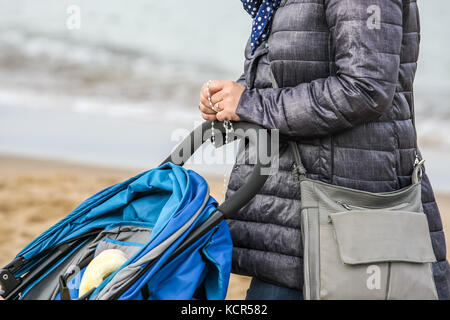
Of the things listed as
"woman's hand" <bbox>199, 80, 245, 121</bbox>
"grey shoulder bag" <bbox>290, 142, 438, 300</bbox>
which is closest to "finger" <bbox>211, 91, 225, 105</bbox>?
"woman's hand" <bbox>199, 80, 245, 121</bbox>

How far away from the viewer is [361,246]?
115 cm

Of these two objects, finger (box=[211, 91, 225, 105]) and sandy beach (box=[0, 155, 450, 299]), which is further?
sandy beach (box=[0, 155, 450, 299])

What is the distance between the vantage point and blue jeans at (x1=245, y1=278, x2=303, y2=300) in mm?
1321

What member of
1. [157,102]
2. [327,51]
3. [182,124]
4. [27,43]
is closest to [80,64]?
[27,43]

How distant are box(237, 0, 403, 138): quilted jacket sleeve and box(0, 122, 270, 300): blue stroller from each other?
4.6 inches

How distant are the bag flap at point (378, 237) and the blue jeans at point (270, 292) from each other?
23 centimetres

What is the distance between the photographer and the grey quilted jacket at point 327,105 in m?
1.15

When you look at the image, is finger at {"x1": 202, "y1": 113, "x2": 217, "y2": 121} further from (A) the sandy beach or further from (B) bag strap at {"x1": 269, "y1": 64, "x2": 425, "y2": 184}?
(A) the sandy beach

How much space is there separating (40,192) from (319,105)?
392cm

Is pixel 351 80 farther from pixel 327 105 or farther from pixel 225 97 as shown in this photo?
pixel 225 97

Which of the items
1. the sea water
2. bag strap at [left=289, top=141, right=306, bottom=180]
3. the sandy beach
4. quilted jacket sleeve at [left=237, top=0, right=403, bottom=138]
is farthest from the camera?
the sea water

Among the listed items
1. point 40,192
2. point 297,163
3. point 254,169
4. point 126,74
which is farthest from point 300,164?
point 126,74
